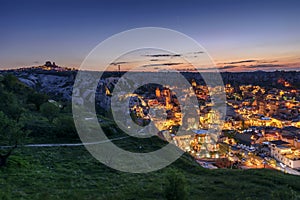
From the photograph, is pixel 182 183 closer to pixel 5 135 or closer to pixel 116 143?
pixel 5 135

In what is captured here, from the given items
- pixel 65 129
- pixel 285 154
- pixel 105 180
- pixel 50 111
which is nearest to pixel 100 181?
pixel 105 180

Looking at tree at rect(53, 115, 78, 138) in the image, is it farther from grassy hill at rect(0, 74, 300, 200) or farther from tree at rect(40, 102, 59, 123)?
tree at rect(40, 102, 59, 123)

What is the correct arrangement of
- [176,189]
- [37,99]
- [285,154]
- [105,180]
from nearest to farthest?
[176,189] < [105,180] < [37,99] < [285,154]

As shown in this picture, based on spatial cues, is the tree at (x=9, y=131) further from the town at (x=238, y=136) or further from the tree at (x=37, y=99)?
the tree at (x=37, y=99)

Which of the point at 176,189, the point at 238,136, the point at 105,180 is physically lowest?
the point at 238,136

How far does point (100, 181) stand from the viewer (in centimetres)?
1498

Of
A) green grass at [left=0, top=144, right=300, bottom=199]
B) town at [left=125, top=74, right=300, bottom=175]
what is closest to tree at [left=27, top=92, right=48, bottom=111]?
town at [left=125, top=74, right=300, bottom=175]

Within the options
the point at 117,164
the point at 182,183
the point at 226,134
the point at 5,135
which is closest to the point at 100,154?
the point at 117,164

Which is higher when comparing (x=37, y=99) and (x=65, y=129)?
(x=37, y=99)

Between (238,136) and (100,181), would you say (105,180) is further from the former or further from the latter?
(238,136)

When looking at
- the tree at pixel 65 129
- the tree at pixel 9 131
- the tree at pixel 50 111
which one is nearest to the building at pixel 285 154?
the tree at pixel 65 129

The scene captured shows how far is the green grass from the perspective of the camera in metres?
12.9

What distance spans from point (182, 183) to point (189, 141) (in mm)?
42001

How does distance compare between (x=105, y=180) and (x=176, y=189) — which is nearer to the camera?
(x=176, y=189)
